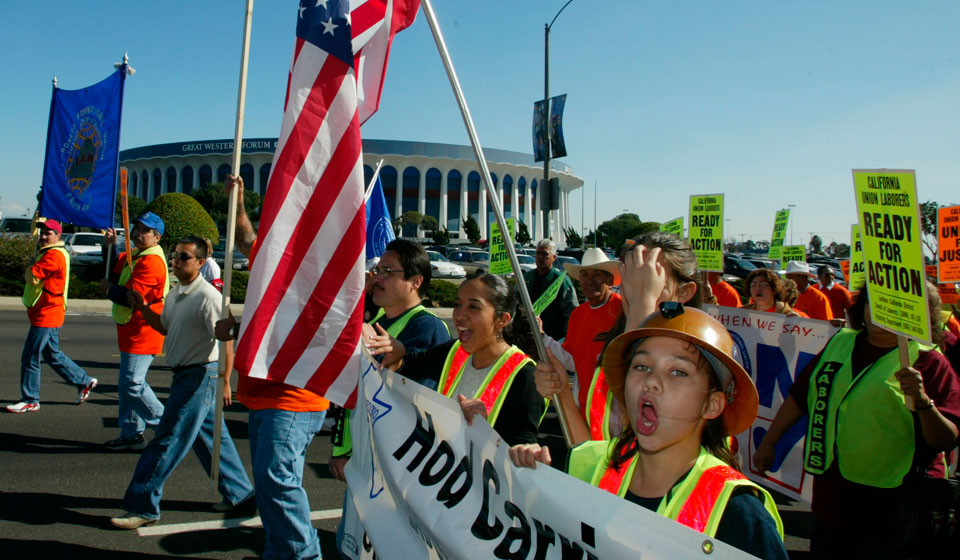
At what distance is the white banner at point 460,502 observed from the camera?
5.25 feet

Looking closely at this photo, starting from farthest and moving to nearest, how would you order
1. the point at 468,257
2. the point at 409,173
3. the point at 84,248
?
the point at 409,173 < the point at 468,257 < the point at 84,248

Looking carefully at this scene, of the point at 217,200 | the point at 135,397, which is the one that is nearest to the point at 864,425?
the point at 135,397

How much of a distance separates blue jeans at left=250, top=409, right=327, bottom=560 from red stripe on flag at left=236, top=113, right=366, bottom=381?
0.39 m

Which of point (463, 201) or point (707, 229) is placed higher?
point (463, 201)

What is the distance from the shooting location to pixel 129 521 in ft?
14.0

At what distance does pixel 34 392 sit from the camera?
6.81 m

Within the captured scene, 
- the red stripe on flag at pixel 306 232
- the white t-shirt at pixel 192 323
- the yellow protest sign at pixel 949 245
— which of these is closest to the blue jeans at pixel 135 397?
the white t-shirt at pixel 192 323

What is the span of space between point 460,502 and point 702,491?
2.60ft

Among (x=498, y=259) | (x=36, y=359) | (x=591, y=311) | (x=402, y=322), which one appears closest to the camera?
(x=402, y=322)

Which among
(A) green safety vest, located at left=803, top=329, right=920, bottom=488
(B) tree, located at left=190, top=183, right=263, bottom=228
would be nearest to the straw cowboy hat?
(A) green safety vest, located at left=803, top=329, right=920, bottom=488

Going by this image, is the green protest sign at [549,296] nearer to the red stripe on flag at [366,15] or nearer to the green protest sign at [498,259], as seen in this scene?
the green protest sign at [498,259]

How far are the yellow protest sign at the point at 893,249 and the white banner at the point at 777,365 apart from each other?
73.4 inches

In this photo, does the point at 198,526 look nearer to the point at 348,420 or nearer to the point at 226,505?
the point at 226,505

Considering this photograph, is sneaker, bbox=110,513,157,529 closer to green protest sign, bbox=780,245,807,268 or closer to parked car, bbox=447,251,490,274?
green protest sign, bbox=780,245,807,268
